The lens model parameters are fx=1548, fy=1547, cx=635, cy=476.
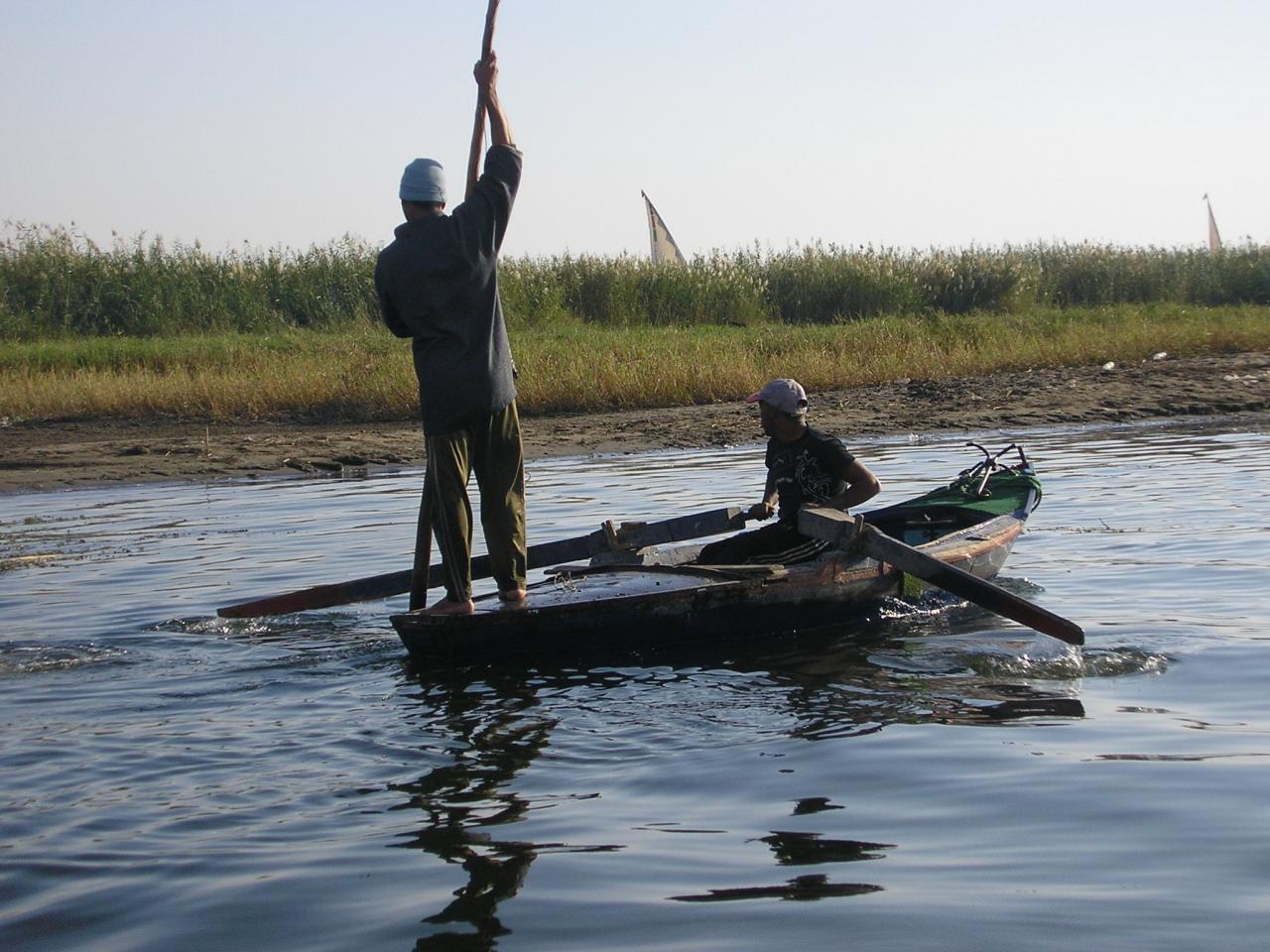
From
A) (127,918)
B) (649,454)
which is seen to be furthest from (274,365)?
(127,918)

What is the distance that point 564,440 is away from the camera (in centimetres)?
1662

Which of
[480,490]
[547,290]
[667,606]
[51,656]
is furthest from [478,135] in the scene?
[547,290]

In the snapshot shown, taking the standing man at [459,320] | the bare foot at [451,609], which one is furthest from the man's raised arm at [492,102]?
the bare foot at [451,609]

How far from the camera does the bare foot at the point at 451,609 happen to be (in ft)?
21.5

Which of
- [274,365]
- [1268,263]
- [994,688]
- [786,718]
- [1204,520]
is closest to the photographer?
[786,718]

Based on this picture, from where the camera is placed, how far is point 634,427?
17.2 m

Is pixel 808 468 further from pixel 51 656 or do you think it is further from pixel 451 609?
pixel 51 656

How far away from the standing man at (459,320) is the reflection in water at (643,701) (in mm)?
789

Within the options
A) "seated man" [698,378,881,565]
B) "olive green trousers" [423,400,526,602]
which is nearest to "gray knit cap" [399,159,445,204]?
"olive green trousers" [423,400,526,602]

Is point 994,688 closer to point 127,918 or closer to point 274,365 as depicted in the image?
point 127,918

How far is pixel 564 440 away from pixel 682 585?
31.4 ft

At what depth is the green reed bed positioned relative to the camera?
60.2ft

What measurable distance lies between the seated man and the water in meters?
0.65

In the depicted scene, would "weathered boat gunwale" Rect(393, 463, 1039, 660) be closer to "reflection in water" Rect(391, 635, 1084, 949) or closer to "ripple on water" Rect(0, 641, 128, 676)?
"reflection in water" Rect(391, 635, 1084, 949)
